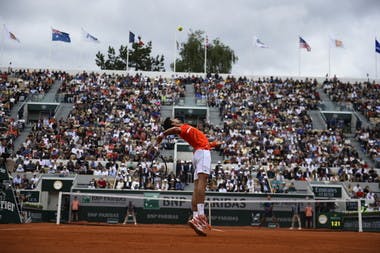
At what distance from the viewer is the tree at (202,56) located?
8206cm

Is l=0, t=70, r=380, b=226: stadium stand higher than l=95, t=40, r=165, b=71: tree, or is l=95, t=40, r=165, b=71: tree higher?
l=95, t=40, r=165, b=71: tree

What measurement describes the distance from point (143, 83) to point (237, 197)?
25.6 metres

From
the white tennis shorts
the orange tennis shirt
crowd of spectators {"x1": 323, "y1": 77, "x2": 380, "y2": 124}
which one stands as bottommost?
the white tennis shorts

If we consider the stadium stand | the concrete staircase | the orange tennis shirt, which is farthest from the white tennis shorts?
the concrete staircase

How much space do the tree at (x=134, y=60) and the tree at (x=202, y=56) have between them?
19.9ft

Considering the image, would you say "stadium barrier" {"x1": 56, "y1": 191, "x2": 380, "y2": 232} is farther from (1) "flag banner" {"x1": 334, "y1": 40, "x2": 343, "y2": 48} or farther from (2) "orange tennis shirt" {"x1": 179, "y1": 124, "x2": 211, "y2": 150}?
(1) "flag banner" {"x1": 334, "y1": 40, "x2": 343, "y2": 48}

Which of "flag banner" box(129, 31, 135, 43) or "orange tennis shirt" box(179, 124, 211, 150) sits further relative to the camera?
"flag banner" box(129, 31, 135, 43)

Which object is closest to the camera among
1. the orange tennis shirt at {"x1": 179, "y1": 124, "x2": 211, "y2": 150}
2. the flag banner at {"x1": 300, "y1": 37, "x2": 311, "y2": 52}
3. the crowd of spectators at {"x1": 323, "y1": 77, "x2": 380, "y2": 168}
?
the orange tennis shirt at {"x1": 179, "y1": 124, "x2": 211, "y2": 150}

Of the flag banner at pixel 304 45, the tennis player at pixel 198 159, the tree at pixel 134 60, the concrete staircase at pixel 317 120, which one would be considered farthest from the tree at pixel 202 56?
the tennis player at pixel 198 159

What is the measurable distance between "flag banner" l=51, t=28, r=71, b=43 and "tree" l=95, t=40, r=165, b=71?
103 feet

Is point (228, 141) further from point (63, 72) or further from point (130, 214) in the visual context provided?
point (63, 72)

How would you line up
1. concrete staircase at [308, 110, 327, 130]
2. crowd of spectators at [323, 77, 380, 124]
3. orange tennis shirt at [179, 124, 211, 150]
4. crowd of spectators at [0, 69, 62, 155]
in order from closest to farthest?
orange tennis shirt at [179, 124, 211, 150]
crowd of spectators at [0, 69, 62, 155]
concrete staircase at [308, 110, 327, 130]
crowd of spectators at [323, 77, 380, 124]

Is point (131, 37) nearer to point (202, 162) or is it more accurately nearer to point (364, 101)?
point (364, 101)

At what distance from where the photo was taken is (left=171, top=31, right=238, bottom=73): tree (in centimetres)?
8206
